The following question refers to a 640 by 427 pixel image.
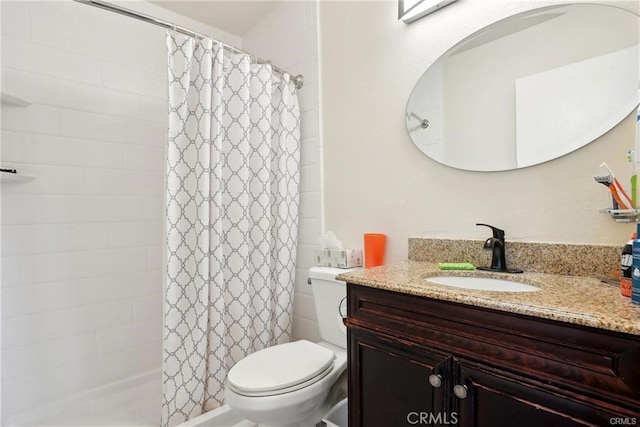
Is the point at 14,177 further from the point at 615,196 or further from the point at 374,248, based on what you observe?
the point at 615,196

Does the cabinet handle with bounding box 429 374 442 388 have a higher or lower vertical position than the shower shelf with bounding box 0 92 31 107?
lower

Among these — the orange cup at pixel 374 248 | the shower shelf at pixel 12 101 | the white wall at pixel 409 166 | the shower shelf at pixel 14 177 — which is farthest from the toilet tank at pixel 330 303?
the shower shelf at pixel 12 101

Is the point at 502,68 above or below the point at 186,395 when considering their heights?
above

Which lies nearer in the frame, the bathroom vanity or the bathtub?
the bathroom vanity

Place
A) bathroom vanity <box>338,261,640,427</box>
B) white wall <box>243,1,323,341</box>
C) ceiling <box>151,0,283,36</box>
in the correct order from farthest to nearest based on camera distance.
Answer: ceiling <box>151,0,283,36</box>, white wall <box>243,1,323,341</box>, bathroom vanity <box>338,261,640,427</box>

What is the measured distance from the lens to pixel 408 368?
934 mm

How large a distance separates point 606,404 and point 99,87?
2509 mm

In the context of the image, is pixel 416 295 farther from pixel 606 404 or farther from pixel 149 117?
pixel 149 117

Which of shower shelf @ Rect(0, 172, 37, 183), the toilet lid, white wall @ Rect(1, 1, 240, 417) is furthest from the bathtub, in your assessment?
shower shelf @ Rect(0, 172, 37, 183)

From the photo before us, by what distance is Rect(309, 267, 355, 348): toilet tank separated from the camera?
153cm

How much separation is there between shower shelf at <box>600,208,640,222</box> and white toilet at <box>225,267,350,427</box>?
3.27ft

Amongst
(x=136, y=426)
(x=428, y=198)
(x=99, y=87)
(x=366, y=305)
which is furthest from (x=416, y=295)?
Result: (x=99, y=87)

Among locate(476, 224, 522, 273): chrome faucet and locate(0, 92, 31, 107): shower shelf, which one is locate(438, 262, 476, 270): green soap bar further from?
locate(0, 92, 31, 107): shower shelf

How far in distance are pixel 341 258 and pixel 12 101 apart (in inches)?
71.2
